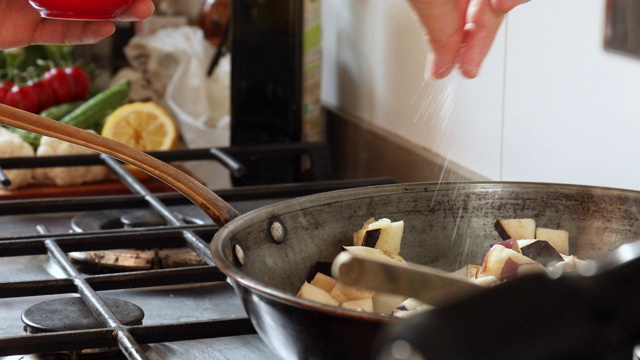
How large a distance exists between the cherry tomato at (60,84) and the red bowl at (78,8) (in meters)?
1.15

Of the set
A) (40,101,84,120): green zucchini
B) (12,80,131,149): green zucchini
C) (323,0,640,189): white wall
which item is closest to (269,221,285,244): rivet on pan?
(323,0,640,189): white wall

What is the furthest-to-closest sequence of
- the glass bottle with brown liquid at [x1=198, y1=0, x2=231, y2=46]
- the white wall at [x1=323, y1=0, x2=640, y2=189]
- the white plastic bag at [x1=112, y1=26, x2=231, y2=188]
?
the glass bottle with brown liquid at [x1=198, y1=0, x2=231, y2=46] → the white plastic bag at [x1=112, y1=26, x2=231, y2=188] → the white wall at [x1=323, y1=0, x2=640, y2=189]

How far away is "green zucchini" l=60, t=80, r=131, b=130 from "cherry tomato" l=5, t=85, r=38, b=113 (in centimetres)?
8

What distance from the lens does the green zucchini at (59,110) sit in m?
1.93

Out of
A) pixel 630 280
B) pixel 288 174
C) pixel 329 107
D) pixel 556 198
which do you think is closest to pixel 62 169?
pixel 288 174

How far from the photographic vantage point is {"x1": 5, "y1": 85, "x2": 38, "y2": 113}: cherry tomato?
193 centimetres

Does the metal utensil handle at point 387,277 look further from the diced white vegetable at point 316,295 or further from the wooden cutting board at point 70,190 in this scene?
the wooden cutting board at point 70,190

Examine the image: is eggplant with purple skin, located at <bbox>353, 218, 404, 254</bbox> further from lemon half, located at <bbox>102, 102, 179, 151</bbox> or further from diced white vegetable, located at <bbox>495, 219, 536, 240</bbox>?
lemon half, located at <bbox>102, 102, 179, 151</bbox>

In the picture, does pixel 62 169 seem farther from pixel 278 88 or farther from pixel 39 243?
pixel 39 243

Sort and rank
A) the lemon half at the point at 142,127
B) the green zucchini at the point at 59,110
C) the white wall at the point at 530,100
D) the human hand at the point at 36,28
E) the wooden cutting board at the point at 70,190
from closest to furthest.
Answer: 1. the white wall at the point at 530,100
2. the human hand at the point at 36,28
3. the wooden cutting board at the point at 70,190
4. the lemon half at the point at 142,127
5. the green zucchini at the point at 59,110

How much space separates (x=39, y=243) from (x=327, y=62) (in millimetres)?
1073

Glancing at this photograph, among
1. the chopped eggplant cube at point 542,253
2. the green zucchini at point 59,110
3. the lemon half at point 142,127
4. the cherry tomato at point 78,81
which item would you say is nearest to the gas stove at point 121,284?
the chopped eggplant cube at point 542,253

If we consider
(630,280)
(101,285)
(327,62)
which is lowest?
(101,285)

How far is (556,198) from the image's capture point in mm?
850
